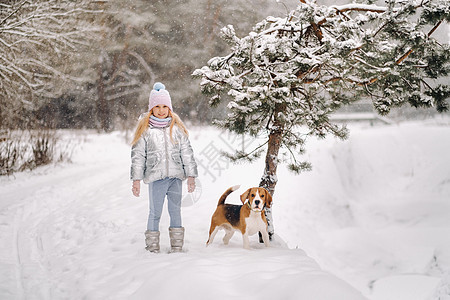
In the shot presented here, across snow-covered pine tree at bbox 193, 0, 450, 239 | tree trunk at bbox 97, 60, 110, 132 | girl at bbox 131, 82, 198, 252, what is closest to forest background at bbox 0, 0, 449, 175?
tree trunk at bbox 97, 60, 110, 132

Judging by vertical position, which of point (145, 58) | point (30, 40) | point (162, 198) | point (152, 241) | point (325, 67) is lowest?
point (152, 241)

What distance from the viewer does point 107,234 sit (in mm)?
5363

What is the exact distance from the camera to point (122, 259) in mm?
4230

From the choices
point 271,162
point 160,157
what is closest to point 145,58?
point 271,162

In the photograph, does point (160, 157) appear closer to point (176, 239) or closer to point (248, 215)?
point (176, 239)

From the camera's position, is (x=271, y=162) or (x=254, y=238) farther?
(x=254, y=238)

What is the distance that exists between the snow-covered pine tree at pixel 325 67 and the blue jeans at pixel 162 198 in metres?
1.15

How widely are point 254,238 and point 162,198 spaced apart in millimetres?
1746

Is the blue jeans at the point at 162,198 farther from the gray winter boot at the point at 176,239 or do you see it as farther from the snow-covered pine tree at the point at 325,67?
the snow-covered pine tree at the point at 325,67

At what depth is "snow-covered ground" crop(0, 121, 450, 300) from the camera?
3383 millimetres

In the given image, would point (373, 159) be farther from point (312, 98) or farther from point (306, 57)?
point (306, 57)

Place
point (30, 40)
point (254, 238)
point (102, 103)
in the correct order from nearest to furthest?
1. point (254, 238)
2. point (30, 40)
3. point (102, 103)

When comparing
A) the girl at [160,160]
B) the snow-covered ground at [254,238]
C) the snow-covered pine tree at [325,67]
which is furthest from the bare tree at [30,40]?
the girl at [160,160]

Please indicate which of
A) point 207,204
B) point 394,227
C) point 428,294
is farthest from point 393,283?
point 207,204
